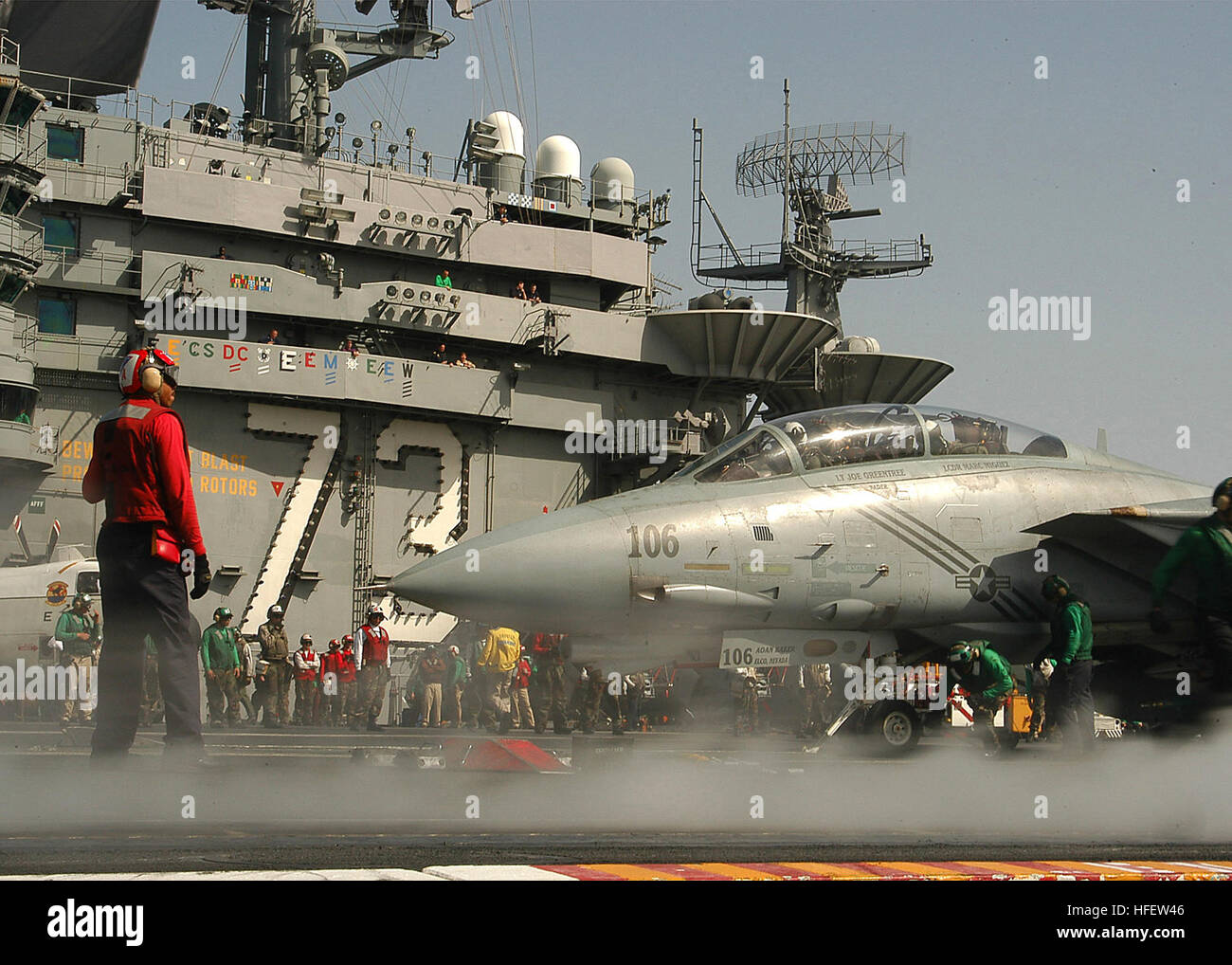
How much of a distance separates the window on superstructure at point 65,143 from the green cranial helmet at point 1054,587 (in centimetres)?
2498

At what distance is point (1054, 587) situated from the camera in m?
10.3

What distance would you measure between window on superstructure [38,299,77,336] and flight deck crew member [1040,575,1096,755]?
23.6 m

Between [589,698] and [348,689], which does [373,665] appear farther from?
[589,698]

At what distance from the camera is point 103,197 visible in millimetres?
26906

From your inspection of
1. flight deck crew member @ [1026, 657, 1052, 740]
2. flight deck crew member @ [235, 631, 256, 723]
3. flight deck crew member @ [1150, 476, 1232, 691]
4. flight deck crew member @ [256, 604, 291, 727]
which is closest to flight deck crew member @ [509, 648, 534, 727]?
flight deck crew member @ [256, 604, 291, 727]

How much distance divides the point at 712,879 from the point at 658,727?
17663 mm

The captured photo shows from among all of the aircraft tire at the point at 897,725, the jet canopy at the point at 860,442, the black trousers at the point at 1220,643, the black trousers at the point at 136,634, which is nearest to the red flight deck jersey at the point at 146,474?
the black trousers at the point at 136,634

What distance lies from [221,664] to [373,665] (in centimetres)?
402

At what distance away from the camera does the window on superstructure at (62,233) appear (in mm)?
26625

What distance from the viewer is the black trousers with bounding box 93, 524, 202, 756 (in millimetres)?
6141

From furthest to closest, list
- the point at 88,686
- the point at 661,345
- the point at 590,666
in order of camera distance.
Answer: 1. the point at 661,345
2. the point at 88,686
3. the point at 590,666

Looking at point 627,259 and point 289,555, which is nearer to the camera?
point 289,555
